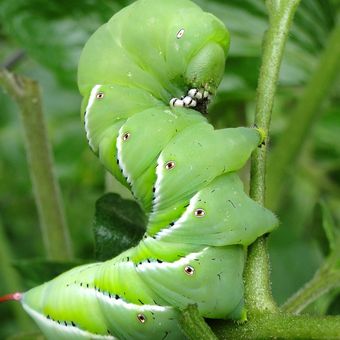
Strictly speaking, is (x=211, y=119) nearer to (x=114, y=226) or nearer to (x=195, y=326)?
(x=114, y=226)

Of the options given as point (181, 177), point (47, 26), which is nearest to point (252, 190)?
point (181, 177)

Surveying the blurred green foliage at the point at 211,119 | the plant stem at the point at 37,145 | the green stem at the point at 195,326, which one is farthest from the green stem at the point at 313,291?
the plant stem at the point at 37,145

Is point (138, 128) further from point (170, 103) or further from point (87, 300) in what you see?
point (87, 300)

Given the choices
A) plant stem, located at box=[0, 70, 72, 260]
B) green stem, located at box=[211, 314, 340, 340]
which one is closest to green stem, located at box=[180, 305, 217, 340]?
green stem, located at box=[211, 314, 340, 340]

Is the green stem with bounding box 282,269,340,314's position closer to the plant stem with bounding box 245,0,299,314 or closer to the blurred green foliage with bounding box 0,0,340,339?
the blurred green foliage with bounding box 0,0,340,339

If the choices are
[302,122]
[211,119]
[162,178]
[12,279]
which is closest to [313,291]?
[162,178]

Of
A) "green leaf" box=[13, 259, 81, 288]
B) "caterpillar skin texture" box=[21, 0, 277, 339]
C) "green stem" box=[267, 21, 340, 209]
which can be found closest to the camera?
"caterpillar skin texture" box=[21, 0, 277, 339]

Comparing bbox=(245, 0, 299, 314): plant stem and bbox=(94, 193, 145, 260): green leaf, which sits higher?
bbox=(245, 0, 299, 314): plant stem
